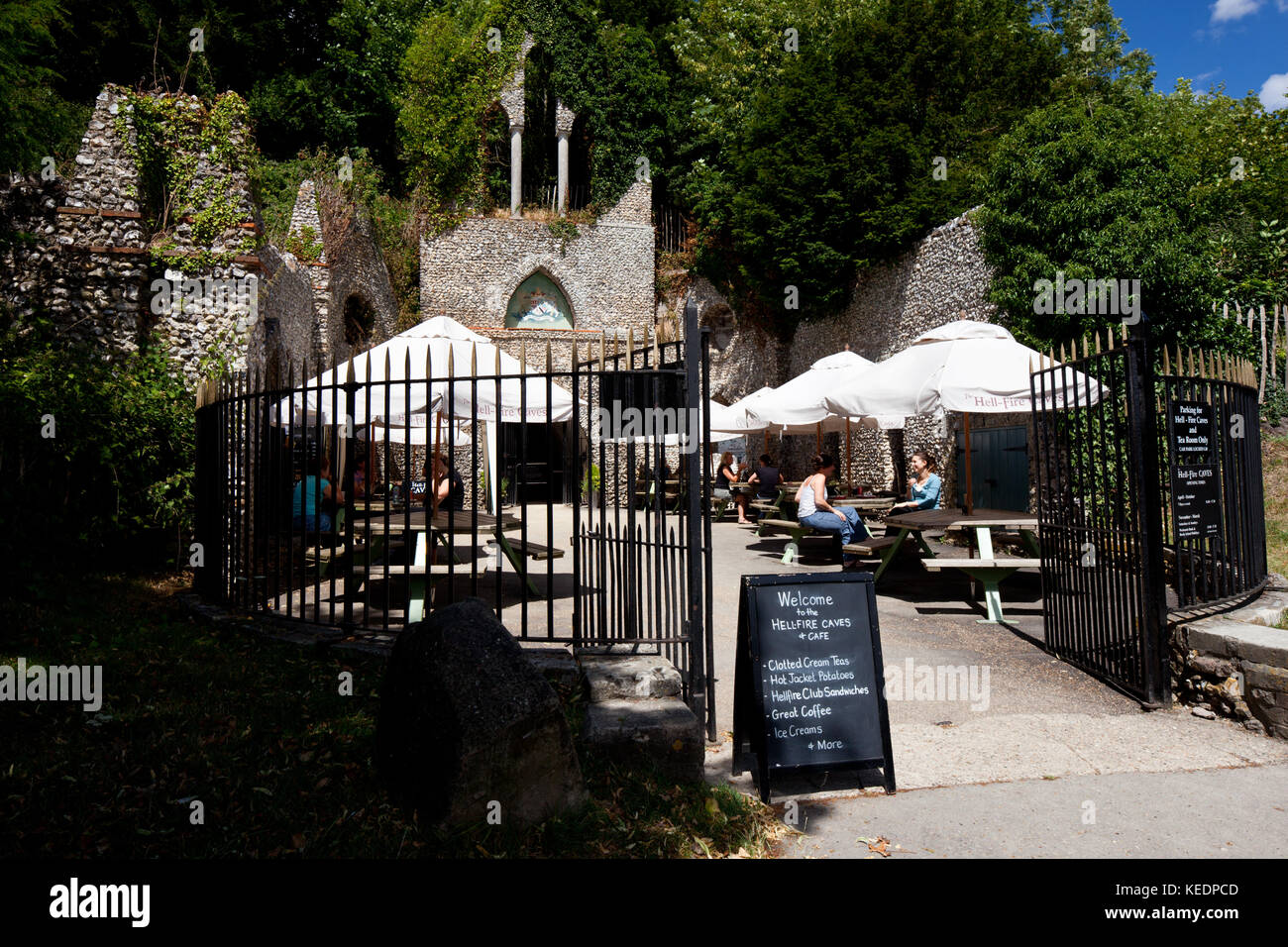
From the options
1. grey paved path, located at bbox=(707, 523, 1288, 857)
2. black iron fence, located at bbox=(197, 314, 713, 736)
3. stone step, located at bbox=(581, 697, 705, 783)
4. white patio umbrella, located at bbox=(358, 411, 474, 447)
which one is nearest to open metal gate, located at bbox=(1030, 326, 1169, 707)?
grey paved path, located at bbox=(707, 523, 1288, 857)

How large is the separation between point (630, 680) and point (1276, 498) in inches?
414

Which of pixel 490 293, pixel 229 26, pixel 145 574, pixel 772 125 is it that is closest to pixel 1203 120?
pixel 772 125

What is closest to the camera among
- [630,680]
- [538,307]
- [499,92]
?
[630,680]

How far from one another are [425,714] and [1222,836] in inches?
123

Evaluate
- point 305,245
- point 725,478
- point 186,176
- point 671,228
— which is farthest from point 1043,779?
point 671,228

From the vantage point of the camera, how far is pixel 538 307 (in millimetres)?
23375

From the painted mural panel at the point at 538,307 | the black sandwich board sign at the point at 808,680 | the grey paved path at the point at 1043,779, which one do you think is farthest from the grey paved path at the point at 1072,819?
the painted mural panel at the point at 538,307

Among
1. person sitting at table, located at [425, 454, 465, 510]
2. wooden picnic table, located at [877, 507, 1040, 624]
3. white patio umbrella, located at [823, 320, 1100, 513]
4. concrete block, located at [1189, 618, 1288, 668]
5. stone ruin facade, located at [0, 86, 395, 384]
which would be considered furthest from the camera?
stone ruin facade, located at [0, 86, 395, 384]

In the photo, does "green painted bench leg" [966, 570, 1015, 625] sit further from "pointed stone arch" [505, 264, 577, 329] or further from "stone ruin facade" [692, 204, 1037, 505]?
"pointed stone arch" [505, 264, 577, 329]

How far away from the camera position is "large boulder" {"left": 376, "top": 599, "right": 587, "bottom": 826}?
2.97 metres

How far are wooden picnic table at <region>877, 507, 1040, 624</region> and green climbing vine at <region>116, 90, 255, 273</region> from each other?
327 inches

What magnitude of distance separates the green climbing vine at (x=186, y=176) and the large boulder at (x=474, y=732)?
831cm

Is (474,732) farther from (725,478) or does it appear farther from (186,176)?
(725,478)

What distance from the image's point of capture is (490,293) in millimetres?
22922
